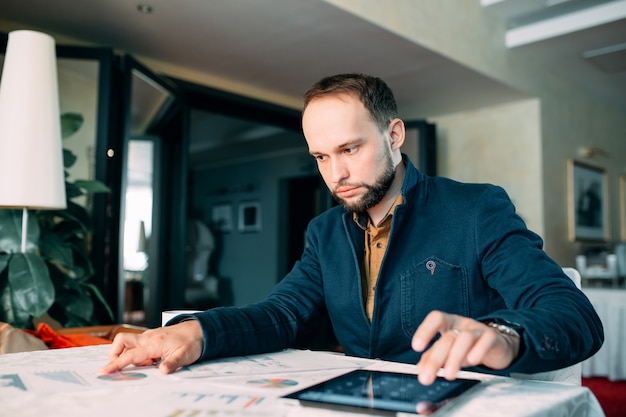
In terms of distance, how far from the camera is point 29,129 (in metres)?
2.05

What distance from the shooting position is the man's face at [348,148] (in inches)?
48.7

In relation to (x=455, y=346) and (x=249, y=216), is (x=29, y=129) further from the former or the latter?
(x=249, y=216)

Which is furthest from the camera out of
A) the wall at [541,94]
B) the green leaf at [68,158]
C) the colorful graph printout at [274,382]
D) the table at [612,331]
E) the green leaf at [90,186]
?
the table at [612,331]

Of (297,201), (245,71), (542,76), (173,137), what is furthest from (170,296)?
(297,201)

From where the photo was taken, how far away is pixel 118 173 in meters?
2.99

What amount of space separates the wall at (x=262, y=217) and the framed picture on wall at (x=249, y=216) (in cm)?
6

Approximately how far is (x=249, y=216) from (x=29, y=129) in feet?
19.6

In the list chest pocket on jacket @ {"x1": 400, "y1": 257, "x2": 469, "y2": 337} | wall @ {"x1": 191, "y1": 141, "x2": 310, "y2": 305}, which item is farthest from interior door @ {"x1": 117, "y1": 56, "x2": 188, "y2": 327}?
wall @ {"x1": 191, "y1": 141, "x2": 310, "y2": 305}

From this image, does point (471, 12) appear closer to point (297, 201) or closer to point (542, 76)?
point (542, 76)

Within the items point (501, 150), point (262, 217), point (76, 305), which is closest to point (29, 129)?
point (76, 305)

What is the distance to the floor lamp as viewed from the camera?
79.4 inches

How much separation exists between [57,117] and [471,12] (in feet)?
9.40

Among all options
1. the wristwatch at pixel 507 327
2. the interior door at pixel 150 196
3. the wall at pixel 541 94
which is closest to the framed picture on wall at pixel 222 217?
the wall at pixel 541 94

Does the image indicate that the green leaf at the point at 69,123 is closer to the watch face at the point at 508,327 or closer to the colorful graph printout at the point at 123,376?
the colorful graph printout at the point at 123,376
